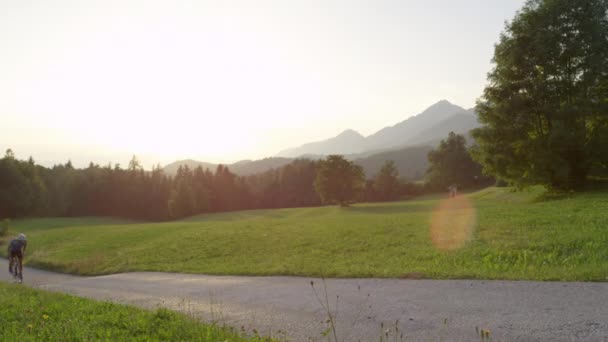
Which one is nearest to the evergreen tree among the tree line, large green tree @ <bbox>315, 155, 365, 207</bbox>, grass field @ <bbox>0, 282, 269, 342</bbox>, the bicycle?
the tree line

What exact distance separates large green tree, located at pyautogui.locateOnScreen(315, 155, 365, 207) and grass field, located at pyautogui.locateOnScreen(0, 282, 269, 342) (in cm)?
5342

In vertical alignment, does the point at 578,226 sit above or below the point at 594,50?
below

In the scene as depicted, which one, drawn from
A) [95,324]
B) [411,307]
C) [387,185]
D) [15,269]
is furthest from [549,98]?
[387,185]

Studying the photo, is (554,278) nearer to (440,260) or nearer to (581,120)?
(440,260)

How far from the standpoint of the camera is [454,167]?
292 feet

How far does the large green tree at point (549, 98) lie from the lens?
96.8ft

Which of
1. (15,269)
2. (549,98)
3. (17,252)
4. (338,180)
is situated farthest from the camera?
(338,180)

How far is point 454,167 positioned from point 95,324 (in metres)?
88.2

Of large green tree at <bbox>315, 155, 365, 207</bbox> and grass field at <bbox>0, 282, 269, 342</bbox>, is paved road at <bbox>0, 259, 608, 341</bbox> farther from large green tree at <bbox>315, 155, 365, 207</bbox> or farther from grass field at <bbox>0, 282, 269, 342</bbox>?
large green tree at <bbox>315, 155, 365, 207</bbox>

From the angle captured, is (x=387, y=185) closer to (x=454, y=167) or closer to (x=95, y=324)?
(x=454, y=167)

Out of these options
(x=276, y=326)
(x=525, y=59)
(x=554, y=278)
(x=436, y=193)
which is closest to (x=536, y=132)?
(x=525, y=59)

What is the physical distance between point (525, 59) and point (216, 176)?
83.5m

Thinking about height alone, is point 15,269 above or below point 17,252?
below

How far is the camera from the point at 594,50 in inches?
1185
